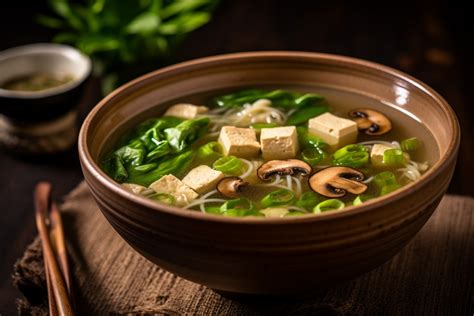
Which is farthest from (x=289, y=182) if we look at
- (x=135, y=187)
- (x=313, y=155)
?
(x=135, y=187)

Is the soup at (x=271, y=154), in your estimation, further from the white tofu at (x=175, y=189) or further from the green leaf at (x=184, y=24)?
the green leaf at (x=184, y=24)

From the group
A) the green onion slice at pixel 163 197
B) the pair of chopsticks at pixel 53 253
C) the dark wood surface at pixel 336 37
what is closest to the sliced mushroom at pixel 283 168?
the green onion slice at pixel 163 197

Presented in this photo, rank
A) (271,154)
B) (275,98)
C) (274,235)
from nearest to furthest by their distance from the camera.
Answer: (274,235)
(271,154)
(275,98)

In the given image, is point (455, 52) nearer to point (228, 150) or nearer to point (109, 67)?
point (109, 67)

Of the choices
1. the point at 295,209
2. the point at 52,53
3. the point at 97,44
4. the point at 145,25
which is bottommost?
the point at 52,53

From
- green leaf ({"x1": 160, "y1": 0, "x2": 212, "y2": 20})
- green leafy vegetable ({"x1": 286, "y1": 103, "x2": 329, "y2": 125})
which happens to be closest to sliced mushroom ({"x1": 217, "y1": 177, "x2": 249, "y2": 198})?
green leafy vegetable ({"x1": 286, "y1": 103, "x2": 329, "y2": 125})

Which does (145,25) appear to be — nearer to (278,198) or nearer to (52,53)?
(52,53)
